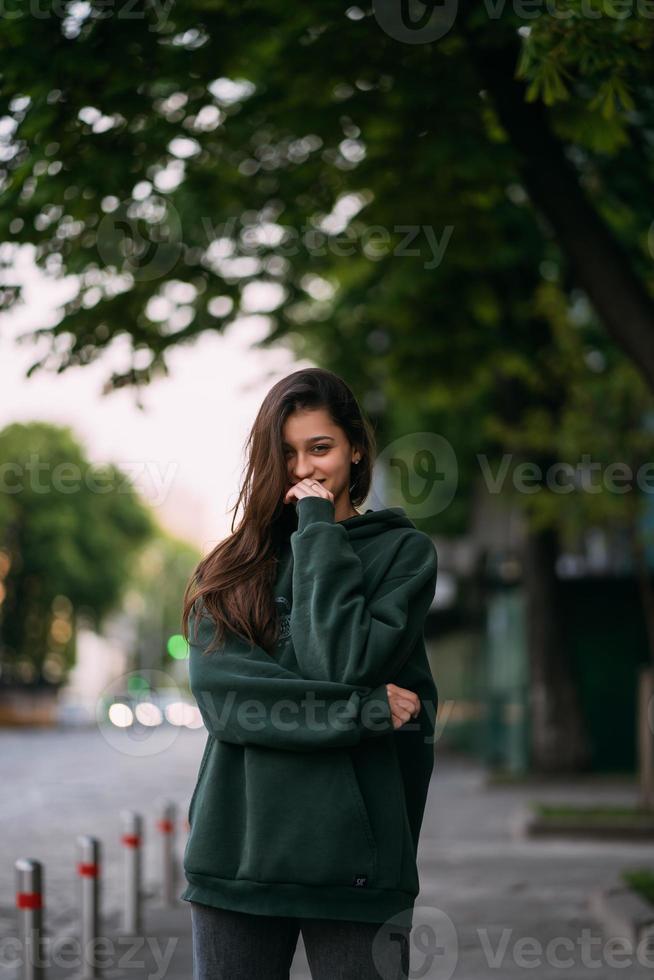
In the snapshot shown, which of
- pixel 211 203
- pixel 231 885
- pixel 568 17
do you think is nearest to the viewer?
pixel 231 885

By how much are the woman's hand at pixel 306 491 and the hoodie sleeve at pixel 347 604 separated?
0.03 metres

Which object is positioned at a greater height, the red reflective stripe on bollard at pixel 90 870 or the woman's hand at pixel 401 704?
the woman's hand at pixel 401 704

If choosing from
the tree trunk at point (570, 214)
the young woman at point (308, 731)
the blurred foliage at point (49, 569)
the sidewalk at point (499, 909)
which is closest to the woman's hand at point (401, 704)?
the young woman at point (308, 731)

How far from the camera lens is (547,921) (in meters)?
8.93

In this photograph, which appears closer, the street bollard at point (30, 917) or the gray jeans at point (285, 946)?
the gray jeans at point (285, 946)

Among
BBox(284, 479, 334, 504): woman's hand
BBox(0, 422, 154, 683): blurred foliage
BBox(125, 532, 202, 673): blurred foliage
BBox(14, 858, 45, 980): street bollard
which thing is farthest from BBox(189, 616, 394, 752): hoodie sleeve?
BBox(125, 532, 202, 673): blurred foliage

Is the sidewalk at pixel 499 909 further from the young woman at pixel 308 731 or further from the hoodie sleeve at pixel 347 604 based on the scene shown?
the hoodie sleeve at pixel 347 604

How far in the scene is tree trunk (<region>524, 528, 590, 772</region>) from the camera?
21391 millimetres

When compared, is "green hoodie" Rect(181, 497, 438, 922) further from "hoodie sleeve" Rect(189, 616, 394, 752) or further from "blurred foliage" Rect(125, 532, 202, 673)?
"blurred foliage" Rect(125, 532, 202, 673)

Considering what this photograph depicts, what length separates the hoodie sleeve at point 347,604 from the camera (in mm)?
2895

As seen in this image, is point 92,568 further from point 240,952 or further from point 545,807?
point 240,952

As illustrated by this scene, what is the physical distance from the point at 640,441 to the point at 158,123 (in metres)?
9.84

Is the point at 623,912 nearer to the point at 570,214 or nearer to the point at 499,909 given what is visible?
the point at 499,909

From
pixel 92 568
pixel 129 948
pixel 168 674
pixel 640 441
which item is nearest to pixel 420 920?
pixel 129 948
